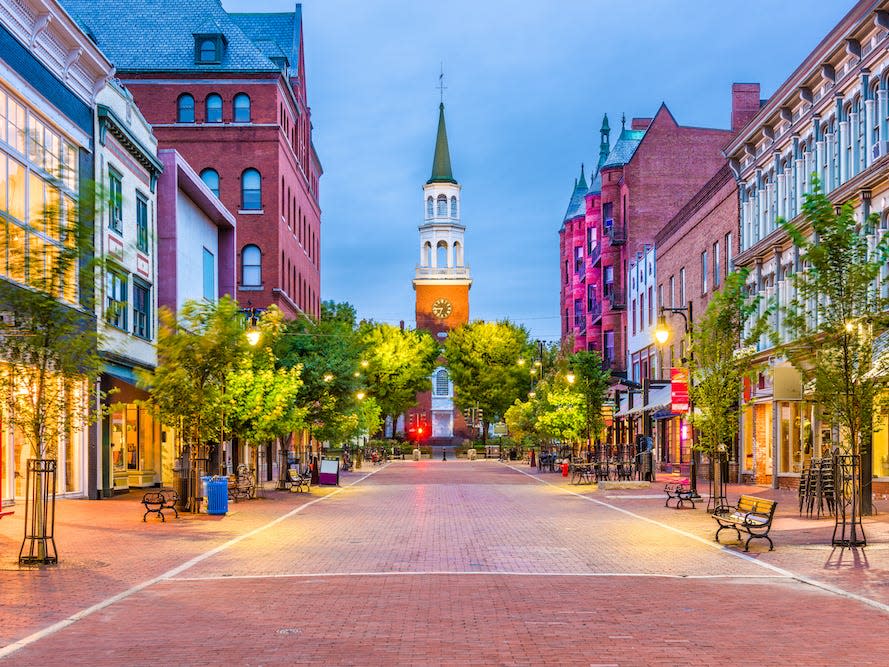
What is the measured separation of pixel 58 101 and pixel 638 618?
24280 millimetres

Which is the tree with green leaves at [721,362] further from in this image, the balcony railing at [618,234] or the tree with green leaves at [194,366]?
the balcony railing at [618,234]

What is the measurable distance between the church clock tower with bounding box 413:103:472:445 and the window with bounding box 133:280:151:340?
80.2 meters

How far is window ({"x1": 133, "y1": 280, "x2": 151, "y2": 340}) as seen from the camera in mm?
38781

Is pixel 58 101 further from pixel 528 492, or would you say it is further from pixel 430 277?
pixel 430 277

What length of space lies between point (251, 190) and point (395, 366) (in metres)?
45.2

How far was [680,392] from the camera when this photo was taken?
108ft

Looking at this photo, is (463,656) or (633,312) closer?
(463,656)

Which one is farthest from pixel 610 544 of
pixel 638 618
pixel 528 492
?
pixel 528 492

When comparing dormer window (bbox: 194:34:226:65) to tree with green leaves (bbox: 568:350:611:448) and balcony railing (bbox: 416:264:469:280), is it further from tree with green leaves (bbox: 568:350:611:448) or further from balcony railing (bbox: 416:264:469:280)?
balcony railing (bbox: 416:264:469:280)

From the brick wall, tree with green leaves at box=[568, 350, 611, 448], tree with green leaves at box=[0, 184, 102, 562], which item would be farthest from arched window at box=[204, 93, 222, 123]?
tree with green leaves at box=[0, 184, 102, 562]

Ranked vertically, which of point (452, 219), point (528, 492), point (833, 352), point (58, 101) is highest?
point (452, 219)

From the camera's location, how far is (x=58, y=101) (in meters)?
31.1

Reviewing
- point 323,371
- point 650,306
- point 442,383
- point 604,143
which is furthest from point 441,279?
point 323,371

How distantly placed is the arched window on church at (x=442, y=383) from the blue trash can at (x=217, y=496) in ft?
315
